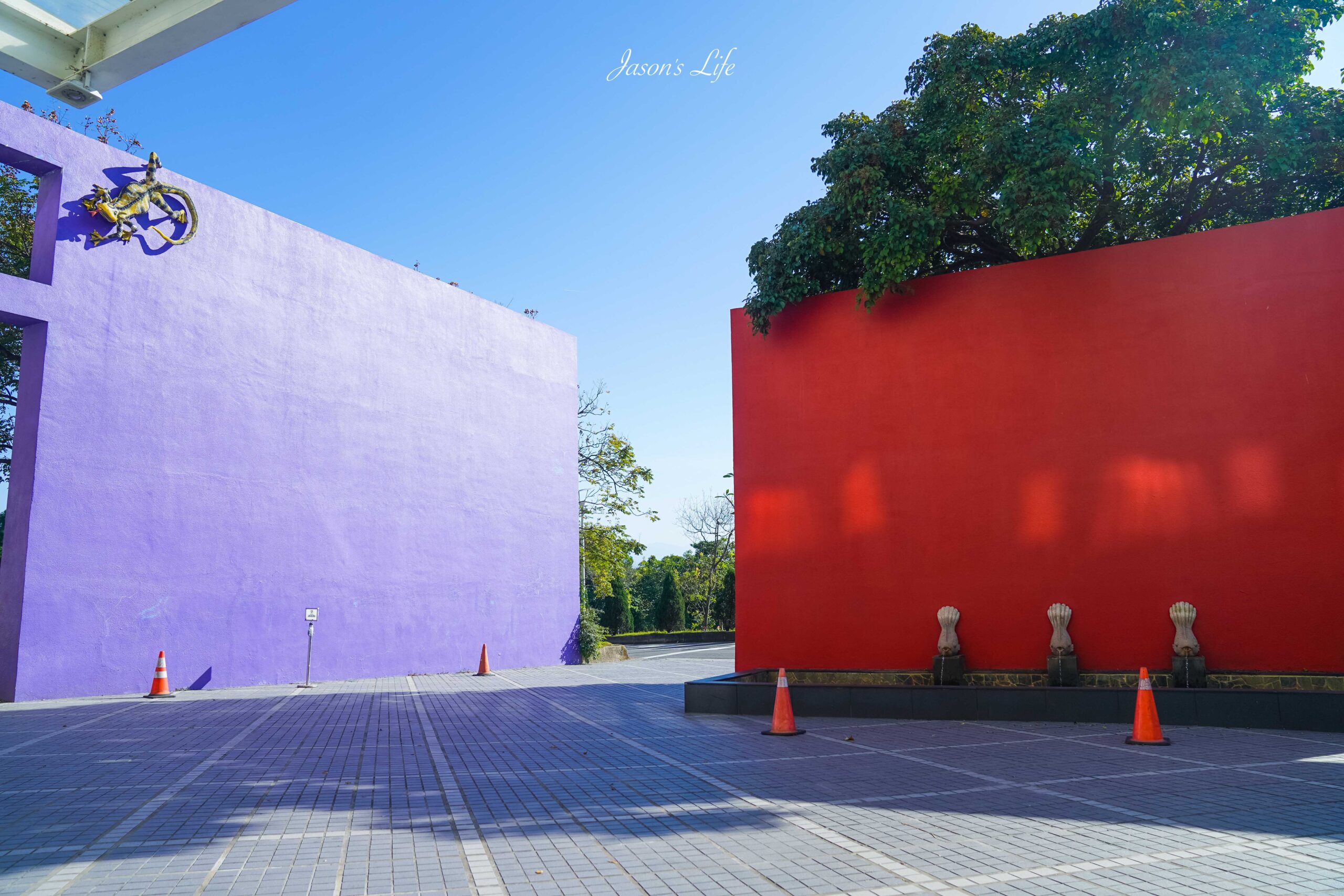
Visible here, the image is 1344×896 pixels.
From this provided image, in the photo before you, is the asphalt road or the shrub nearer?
the shrub

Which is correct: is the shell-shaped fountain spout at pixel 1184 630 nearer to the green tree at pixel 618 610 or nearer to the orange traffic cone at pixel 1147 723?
the orange traffic cone at pixel 1147 723

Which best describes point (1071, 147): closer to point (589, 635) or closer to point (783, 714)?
point (783, 714)

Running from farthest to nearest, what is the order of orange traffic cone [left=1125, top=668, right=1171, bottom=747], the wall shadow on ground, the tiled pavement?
orange traffic cone [left=1125, top=668, right=1171, bottom=747] → the wall shadow on ground → the tiled pavement

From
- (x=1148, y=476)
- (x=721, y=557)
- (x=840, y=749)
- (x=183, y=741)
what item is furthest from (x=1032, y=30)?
(x=721, y=557)

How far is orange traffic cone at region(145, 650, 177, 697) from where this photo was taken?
1282 cm

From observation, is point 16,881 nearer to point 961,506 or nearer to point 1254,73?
point 961,506

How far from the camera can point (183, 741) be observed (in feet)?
28.5

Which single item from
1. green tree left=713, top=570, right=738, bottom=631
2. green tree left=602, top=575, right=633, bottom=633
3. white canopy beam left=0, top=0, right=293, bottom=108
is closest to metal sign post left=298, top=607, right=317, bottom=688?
white canopy beam left=0, top=0, right=293, bottom=108

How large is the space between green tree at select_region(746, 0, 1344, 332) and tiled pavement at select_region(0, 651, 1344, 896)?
6581 millimetres

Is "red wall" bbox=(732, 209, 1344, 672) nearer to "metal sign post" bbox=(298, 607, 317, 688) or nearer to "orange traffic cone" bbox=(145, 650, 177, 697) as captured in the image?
"metal sign post" bbox=(298, 607, 317, 688)

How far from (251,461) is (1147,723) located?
1366 cm

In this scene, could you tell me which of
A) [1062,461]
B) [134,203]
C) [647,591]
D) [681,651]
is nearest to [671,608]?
[647,591]

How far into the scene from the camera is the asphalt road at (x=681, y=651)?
2369 cm

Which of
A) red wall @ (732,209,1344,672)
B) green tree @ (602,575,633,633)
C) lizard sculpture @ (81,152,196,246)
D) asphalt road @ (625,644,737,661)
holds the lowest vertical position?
asphalt road @ (625,644,737,661)
